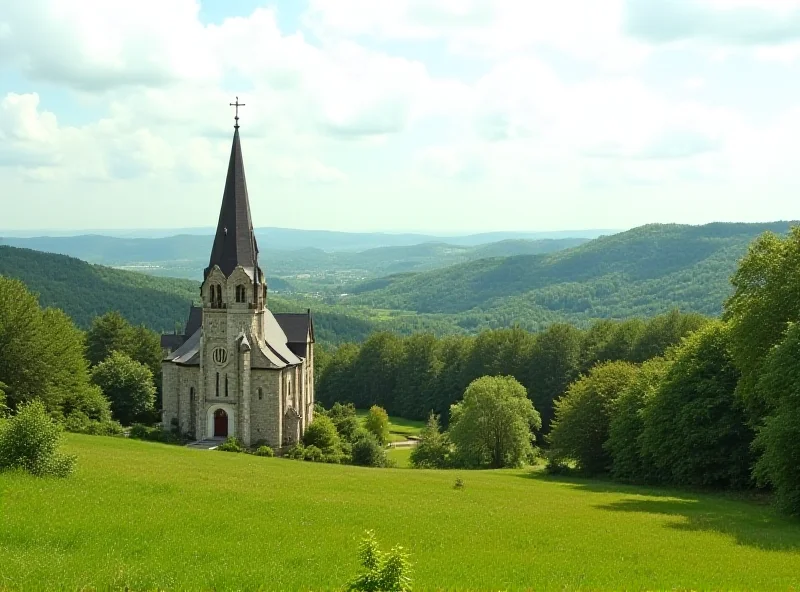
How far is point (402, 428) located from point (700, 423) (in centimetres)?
4874

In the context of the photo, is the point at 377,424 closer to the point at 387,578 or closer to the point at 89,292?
the point at 387,578

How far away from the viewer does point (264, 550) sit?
18.7 meters

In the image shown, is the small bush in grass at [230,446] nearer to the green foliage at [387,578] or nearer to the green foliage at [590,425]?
the green foliage at [590,425]

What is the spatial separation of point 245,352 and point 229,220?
29.9 feet

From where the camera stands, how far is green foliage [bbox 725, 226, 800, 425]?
3198cm

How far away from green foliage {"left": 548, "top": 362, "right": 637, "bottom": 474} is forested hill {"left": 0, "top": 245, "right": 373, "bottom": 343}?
104 m

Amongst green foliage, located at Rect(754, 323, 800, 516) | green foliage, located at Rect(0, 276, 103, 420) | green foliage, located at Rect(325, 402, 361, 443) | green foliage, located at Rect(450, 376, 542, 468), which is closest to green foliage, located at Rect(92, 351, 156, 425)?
green foliage, located at Rect(0, 276, 103, 420)

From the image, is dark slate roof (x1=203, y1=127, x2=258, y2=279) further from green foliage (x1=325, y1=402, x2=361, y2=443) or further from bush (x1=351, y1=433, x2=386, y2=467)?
green foliage (x1=325, y1=402, x2=361, y2=443)

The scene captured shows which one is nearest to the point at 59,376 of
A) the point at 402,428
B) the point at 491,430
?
the point at 491,430

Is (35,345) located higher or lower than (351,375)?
higher

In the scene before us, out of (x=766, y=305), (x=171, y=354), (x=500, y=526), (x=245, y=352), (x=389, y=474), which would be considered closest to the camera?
(x=500, y=526)

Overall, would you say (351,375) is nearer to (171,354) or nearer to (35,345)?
(171,354)

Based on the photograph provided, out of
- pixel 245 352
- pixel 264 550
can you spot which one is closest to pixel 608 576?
pixel 264 550

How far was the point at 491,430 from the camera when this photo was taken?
5366 centimetres
